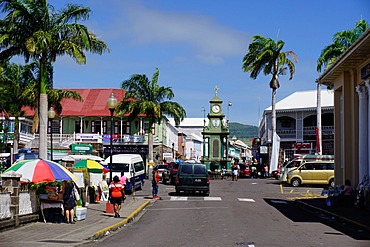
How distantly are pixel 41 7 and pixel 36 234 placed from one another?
16204 mm

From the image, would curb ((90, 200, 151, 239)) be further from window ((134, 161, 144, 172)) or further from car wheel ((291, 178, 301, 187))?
car wheel ((291, 178, 301, 187))

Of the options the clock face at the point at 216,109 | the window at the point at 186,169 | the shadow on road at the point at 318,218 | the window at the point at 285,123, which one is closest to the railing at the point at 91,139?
the clock face at the point at 216,109

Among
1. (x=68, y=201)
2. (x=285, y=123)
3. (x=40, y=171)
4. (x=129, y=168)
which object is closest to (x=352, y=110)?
(x=129, y=168)

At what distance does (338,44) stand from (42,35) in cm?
3056

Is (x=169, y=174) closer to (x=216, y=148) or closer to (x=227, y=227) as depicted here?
(x=216, y=148)

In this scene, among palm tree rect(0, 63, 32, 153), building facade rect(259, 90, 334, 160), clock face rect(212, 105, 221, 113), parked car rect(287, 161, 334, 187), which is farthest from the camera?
building facade rect(259, 90, 334, 160)

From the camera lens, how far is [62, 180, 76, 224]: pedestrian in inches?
757

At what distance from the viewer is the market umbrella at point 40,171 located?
2033cm

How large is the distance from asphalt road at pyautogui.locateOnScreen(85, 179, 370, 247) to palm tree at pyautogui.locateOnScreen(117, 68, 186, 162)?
2905 centimetres

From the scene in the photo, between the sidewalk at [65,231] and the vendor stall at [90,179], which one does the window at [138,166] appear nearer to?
the vendor stall at [90,179]

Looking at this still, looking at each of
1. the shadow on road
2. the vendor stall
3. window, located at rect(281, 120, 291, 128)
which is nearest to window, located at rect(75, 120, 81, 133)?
window, located at rect(281, 120, 291, 128)

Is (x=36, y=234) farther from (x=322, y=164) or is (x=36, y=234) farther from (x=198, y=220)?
(x=322, y=164)

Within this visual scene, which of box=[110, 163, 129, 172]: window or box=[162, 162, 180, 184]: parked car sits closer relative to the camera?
box=[110, 163, 129, 172]: window

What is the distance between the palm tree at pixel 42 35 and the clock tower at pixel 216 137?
37.5 meters
